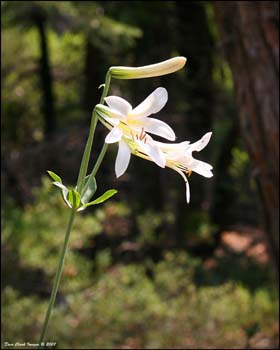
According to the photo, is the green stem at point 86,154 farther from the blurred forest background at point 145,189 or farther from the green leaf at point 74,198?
the blurred forest background at point 145,189

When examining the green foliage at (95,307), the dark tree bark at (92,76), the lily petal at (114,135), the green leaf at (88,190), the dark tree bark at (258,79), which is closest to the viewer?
the lily petal at (114,135)

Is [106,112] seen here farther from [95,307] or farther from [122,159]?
[95,307]

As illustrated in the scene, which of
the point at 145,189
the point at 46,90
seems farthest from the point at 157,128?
the point at 46,90

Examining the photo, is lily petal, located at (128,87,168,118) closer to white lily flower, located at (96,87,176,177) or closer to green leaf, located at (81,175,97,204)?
white lily flower, located at (96,87,176,177)

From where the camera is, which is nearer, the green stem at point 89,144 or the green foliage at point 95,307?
the green stem at point 89,144

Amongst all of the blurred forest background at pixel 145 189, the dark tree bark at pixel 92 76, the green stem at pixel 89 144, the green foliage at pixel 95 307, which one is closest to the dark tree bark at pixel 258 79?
the blurred forest background at pixel 145 189

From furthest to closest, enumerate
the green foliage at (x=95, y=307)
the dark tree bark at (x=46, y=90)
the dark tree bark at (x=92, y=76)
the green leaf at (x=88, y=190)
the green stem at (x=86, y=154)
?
1. the dark tree bark at (x=92, y=76)
2. the dark tree bark at (x=46, y=90)
3. the green foliage at (x=95, y=307)
4. the green leaf at (x=88, y=190)
5. the green stem at (x=86, y=154)
